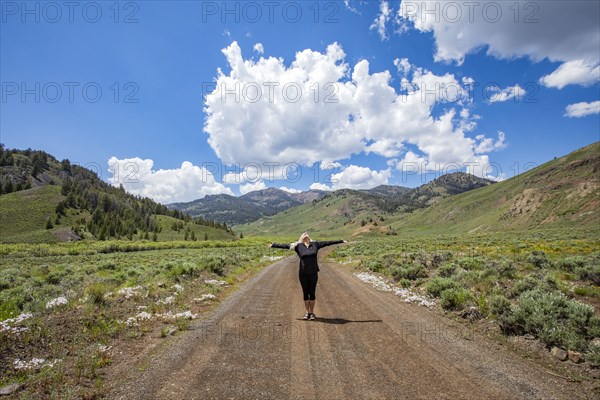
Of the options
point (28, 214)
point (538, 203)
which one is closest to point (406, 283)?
point (538, 203)

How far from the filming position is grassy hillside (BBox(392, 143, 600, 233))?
97.5 meters

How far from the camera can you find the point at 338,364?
639 centimetres

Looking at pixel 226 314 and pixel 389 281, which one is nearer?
pixel 226 314

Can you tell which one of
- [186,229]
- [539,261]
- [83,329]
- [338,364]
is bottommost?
[338,364]

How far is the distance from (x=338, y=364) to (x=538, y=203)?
14143 cm

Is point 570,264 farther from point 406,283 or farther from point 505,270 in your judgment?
point 406,283

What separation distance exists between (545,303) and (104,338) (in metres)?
12.4

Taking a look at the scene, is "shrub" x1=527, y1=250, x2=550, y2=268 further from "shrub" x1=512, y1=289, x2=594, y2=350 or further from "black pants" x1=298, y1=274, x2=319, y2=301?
"black pants" x1=298, y1=274, x2=319, y2=301

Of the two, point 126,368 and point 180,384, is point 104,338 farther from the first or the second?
point 180,384

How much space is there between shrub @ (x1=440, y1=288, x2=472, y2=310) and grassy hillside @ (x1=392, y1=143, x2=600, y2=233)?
9510 centimetres

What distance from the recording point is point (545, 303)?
8.78m

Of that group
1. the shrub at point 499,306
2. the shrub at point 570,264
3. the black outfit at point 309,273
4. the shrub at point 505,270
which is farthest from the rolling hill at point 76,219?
the shrub at point 570,264

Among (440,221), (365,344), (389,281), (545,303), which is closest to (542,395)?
(365,344)

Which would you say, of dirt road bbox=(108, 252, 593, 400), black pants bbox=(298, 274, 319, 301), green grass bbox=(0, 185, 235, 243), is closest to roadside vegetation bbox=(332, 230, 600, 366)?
dirt road bbox=(108, 252, 593, 400)
